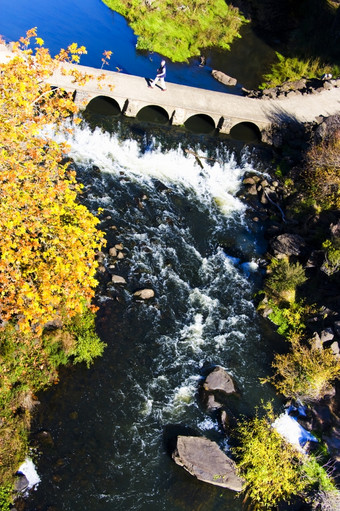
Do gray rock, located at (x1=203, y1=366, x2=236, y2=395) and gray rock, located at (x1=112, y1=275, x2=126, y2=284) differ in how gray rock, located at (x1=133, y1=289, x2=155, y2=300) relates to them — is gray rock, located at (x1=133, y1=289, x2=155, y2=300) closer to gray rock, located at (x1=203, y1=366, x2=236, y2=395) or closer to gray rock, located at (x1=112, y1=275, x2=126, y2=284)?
gray rock, located at (x1=112, y1=275, x2=126, y2=284)

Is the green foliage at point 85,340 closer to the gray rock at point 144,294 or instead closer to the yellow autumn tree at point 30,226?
the yellow autumn tree at point 30,226

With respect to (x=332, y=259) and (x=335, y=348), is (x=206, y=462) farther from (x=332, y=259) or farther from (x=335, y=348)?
(x=332, y=259)

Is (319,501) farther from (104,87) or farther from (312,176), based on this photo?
(104,87)

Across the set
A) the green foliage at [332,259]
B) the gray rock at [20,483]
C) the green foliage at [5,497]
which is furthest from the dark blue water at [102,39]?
the green foliage at [5,497]

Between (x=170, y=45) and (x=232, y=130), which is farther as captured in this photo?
(x=170, y=45)

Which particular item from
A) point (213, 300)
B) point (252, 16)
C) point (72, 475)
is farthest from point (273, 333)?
point (252, 16)

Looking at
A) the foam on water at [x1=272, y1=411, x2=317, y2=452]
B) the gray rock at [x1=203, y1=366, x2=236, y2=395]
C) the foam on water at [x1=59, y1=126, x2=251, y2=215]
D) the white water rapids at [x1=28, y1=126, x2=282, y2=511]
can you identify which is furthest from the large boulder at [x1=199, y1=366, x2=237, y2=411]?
the foam on water at [x1=59, y1=126, x2=251, y2=215]

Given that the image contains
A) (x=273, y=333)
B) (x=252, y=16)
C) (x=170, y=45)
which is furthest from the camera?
(x=252, y=16)
